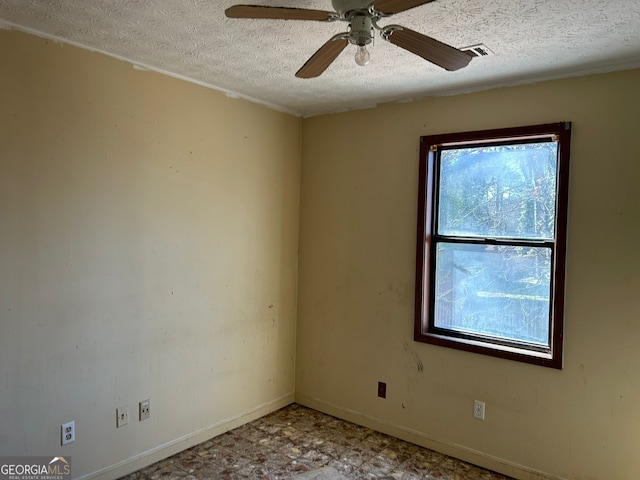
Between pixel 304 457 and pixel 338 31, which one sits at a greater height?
pixel 338 31

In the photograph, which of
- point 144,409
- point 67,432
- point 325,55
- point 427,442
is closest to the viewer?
point 325,55

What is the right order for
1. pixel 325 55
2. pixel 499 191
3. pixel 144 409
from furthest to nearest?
pixel 499 191 < pixel 144 409 < pixel 325 55

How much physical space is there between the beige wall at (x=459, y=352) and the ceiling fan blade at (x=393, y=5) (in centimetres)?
161

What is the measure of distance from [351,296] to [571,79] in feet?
6.66

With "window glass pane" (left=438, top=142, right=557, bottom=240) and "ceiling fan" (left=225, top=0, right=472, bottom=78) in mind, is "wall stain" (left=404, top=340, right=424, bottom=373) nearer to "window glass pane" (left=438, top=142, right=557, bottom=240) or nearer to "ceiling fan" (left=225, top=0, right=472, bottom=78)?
"window glass pane" (left=438, top=142, right=557, bottom=240)

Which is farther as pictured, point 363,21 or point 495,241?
point 495,241

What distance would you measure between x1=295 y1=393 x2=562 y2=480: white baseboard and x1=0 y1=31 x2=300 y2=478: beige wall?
0.41 m

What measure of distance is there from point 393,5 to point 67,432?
101 inches

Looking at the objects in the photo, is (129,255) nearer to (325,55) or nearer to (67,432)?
(67,432)

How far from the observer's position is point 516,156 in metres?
2.81

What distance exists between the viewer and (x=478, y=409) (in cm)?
290

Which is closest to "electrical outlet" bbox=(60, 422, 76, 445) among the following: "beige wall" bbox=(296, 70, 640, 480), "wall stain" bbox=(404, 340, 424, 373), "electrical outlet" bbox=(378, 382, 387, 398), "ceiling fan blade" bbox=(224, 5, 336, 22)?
"beige wall" bbox=(296, 70, 640, 480)

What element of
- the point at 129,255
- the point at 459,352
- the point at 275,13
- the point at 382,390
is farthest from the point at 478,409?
the point at 275,13

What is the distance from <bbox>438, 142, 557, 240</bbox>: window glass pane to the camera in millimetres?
2713
